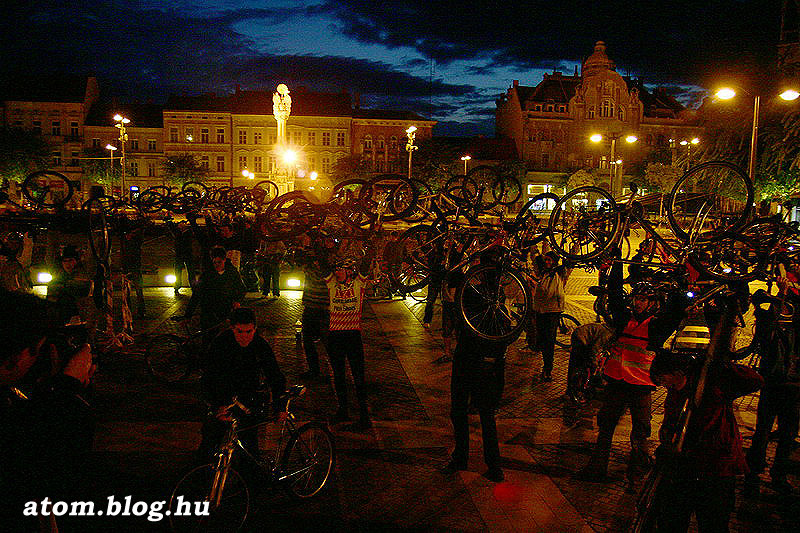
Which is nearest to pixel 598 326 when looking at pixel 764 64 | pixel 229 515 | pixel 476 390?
pixel 476 390

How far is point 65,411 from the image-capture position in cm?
422

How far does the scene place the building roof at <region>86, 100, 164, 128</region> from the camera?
61.8 meters

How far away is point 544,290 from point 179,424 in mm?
5824

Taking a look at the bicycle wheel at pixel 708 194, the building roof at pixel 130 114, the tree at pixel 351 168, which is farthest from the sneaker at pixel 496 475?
the building roof at pixel 130 114

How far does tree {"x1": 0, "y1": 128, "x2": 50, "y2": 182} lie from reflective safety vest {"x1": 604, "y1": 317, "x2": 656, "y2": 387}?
56.1m

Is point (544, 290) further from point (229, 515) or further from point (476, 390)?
point (229, 515)

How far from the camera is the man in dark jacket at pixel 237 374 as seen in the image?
4.98 meters

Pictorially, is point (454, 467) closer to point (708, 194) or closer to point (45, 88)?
point (708, 194)

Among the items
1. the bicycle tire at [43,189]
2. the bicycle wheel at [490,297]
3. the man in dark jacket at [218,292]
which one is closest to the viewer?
the bicycle wheel at [490,297]

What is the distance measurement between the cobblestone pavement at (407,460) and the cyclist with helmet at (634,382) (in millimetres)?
256

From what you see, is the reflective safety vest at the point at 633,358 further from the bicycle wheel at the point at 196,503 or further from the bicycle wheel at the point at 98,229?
the bicycle wheel at the point at 98,229

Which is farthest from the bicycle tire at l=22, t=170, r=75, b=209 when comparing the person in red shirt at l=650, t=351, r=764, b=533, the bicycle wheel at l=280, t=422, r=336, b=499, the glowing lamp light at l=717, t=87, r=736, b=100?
the glowing lamp light at l=717, t=87, r=736, b=100

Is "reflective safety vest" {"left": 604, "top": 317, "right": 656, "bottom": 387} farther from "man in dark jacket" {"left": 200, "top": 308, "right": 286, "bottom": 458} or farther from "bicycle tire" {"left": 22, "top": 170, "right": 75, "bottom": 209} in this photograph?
"bicycle tire" {"left": 22, "top": 170, "right": 75, "bottom": 209}

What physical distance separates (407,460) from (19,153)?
186 ft
